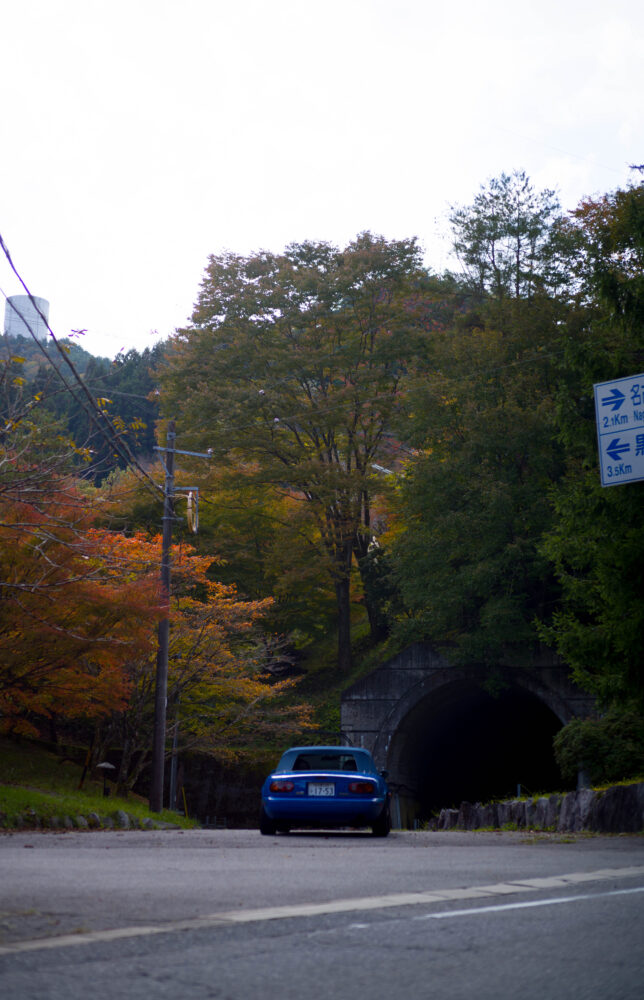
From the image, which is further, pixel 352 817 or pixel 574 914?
pixel 352 817

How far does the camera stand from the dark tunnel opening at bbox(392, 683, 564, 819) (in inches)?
1413

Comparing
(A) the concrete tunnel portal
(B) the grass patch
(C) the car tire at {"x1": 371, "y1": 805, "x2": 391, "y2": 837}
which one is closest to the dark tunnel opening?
(A) the concrete tunnel portal

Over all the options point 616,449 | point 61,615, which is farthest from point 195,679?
point 616,449

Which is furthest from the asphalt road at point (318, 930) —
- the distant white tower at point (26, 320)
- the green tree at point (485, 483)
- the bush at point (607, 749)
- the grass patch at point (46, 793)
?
the green tree at point (485, 483)

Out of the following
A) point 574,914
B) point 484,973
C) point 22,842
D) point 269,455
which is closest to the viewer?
point 484,973

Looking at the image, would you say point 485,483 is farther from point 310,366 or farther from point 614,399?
point 614,399

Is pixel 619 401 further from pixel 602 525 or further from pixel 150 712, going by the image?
pixel 150 712

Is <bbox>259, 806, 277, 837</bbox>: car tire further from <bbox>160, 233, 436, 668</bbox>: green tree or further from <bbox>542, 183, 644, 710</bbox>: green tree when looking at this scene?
<bbox>160, 233, 436, 668</bbox>: green tree

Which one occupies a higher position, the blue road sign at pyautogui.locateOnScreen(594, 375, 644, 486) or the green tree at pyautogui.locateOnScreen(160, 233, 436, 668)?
the green tree at pyautogui.locateOnScreen(160, 233, 436, 668)

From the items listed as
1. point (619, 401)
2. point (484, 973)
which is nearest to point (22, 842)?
point (484, 973)

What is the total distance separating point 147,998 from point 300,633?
4033 cm

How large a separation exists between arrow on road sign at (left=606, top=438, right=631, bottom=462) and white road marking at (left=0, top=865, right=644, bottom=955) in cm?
973

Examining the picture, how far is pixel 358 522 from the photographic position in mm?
38938

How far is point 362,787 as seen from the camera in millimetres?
14422
